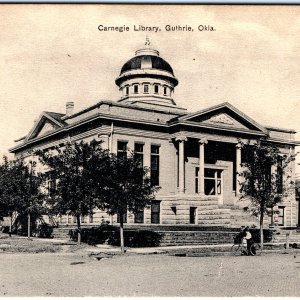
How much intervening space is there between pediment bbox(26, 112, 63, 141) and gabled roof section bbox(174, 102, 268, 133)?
11982 millimetres

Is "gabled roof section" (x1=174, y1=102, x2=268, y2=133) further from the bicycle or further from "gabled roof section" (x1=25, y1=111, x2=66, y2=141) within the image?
the bicycle

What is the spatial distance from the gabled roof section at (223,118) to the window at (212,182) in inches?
196

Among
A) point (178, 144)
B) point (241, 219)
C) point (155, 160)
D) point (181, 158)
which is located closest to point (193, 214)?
point (241, 219)

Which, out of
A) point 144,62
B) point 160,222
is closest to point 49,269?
point 160,222

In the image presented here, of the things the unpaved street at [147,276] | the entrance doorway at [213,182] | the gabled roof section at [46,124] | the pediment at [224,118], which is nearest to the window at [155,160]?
the pediment at [224,118]

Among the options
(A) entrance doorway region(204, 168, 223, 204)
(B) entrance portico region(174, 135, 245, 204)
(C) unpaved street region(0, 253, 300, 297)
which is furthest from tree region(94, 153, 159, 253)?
(A) entrance doorway region(204, 168, 223, 204)

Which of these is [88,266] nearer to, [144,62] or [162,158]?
[162,158]

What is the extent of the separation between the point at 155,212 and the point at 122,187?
17.4 meters

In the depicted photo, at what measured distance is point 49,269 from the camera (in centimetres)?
1861

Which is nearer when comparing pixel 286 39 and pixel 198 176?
pixel 286 39

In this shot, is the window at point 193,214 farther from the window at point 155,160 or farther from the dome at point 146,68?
the dome at point 146,68

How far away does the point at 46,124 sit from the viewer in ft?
168

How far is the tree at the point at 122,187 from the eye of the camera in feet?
89.0

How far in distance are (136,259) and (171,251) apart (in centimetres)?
451
